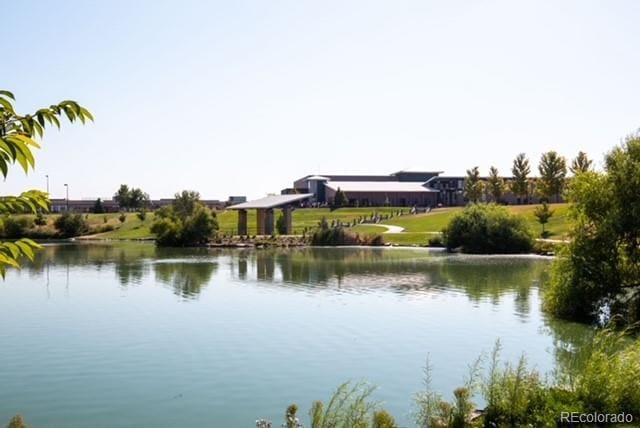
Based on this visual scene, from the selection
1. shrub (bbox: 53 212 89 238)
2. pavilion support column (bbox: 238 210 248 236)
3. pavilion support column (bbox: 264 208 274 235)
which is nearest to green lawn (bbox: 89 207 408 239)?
shrub (bbox: 53 212 89 238)

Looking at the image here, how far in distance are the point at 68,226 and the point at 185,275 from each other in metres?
67.7

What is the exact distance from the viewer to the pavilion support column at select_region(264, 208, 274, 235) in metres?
92.7

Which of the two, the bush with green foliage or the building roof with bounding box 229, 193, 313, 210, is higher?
the building roof with bounding box 229, 193, 313, 210

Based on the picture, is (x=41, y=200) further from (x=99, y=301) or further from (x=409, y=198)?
(x=409, y=198)

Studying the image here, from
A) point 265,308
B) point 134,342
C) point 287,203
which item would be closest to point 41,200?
point 134,342

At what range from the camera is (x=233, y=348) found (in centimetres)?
2189

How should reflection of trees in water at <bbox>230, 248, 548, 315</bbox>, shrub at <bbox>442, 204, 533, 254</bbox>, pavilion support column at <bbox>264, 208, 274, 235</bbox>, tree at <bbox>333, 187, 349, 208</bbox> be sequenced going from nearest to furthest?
reflection of trees in water at <bbox>230, 248, 548, 315</bbox> < shrub at <bbox>442, 204, 533, 254</bbox> < pavilion support column at <bbox>264, 208, 274, 235</bbox> < tree at <bbox>333, 187, 349, 208</bbox>

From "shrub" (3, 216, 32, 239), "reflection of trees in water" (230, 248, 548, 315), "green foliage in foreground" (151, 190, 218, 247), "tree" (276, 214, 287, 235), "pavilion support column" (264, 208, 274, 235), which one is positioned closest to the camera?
"reflection of trees in water" (230, 248, 548, 315)

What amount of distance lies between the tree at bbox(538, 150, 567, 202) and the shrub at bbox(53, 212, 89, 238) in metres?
75.2

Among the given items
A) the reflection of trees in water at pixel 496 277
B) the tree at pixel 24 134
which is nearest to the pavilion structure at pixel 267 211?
the reflection of trees in water at pixel 496 277

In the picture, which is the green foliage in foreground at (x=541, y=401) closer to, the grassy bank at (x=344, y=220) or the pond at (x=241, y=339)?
the pond at (x=241, y=339)

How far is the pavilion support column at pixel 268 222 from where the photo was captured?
92.7 meters

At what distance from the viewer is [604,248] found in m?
25.2

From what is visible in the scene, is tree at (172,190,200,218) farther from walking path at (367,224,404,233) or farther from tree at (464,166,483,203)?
tree at (464,166,483,203)
